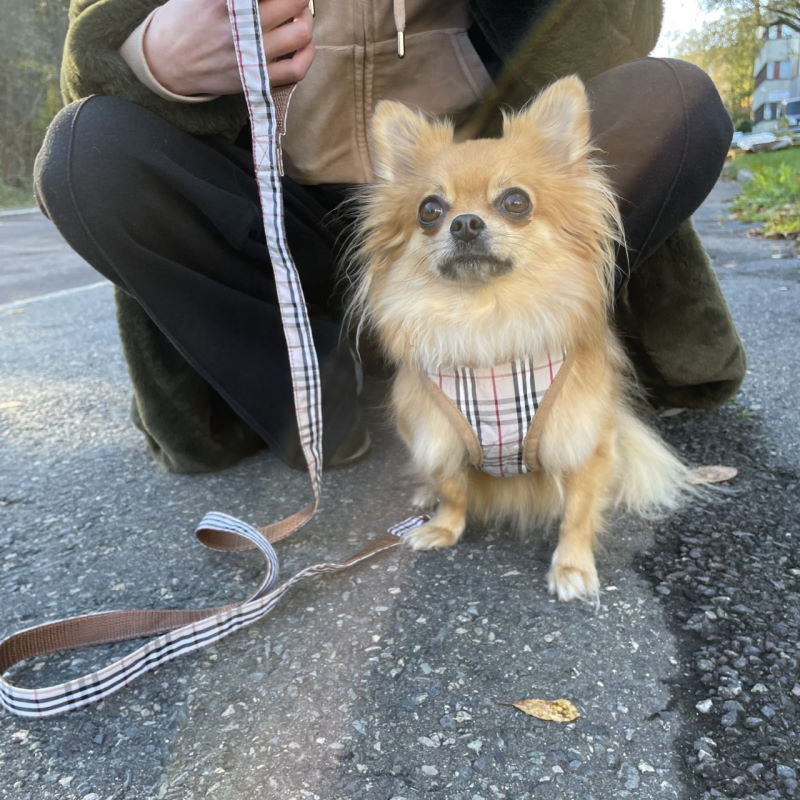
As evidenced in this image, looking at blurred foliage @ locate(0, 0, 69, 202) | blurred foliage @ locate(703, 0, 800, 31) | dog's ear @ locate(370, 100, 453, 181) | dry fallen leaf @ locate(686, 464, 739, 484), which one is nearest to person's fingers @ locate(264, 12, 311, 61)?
dog's ear @ locate(370, 100, 453, 181)

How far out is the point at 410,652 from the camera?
152 centimetres

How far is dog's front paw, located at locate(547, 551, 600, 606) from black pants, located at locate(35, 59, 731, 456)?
881mm

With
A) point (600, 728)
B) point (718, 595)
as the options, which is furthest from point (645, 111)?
point (600, 728)

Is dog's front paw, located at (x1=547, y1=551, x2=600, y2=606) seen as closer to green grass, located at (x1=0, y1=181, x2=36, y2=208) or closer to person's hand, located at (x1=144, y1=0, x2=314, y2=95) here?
person's hand, located at (x1=144, y1=0, x2=314, y2=95)

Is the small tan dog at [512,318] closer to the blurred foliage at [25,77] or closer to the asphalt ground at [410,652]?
the asphalt ground at [410,652]

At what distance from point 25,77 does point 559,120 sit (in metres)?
25.1

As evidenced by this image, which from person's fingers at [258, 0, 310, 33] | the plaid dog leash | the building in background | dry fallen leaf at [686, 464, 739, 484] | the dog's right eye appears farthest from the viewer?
the building in background

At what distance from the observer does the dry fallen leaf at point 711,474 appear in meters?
2.13

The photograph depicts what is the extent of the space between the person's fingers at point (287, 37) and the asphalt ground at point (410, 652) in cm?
124

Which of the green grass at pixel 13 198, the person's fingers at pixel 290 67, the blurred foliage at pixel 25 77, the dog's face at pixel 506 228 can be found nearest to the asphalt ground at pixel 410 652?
the dog's face at pixel 506 228

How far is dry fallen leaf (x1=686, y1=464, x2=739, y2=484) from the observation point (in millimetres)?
2131

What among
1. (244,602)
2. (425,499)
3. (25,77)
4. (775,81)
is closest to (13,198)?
(25,77)

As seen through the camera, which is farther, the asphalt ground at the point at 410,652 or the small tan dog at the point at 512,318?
the small tan dog at the point at 512,318

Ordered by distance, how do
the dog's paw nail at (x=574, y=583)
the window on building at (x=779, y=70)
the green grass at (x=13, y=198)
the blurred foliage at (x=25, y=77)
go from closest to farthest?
the dog's paw nail at (x=574, y=583)
the green grass at (x=13, y=198)
the blurred foliage at (x=25, y=77)
the window on building at (x=779, y=70)
